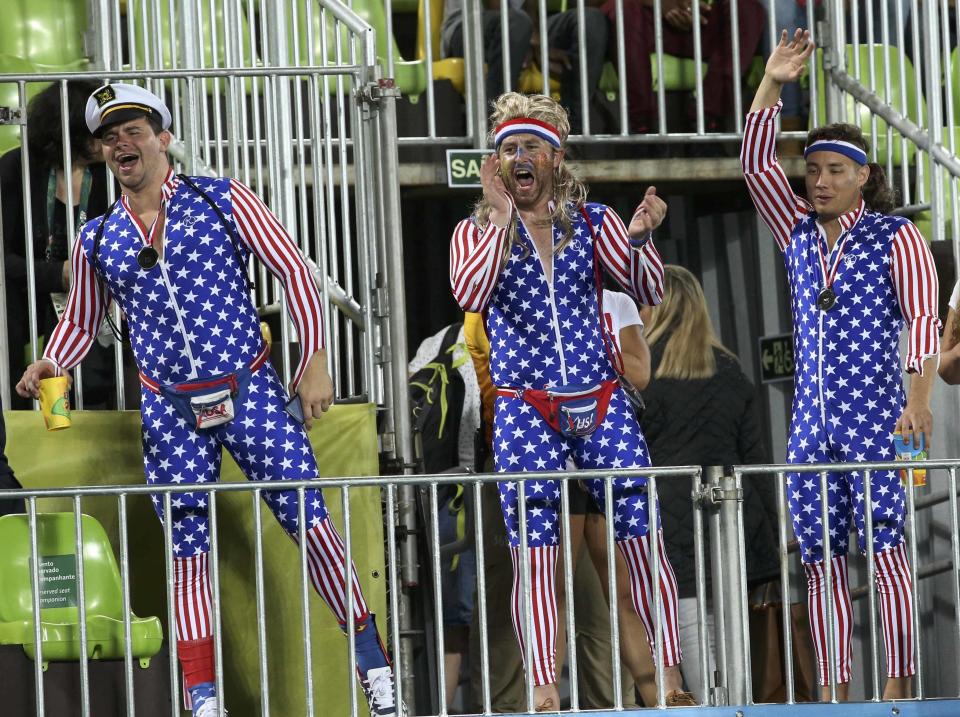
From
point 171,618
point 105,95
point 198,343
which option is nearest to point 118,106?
point 105,95

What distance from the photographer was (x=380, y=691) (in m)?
5.44

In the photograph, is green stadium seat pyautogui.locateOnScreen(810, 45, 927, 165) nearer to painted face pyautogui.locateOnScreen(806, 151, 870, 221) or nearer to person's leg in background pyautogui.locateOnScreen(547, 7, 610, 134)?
person's leg in background pyautogui.locateOnScreen(547, 7, 610, 134)

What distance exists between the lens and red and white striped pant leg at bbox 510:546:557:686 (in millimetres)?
5418

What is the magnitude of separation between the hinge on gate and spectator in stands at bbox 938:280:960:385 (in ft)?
10.2

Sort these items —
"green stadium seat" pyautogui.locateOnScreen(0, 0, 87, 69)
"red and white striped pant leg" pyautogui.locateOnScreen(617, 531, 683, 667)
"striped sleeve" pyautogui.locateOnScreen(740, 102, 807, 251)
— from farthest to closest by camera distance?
"green stadium seat" pyautogui.locateOnScreen(0, 0, 87, 69), "striped sleeve" pyautogui.locateOnScreen(740, 102, 807, 251), "red and white striped pant leg" pyautogui.locateOnScreen(617, 531, 683, 667)

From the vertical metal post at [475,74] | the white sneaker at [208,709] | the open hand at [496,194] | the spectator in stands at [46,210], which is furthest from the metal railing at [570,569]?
the vertical metal post at [475,74]

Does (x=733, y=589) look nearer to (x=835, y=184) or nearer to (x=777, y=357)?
(x=835, y=184)

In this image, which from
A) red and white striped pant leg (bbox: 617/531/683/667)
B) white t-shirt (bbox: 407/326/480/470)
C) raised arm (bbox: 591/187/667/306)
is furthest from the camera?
white t-shirt (bbox: 407/326/480/470)

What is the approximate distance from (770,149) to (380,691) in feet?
7.14

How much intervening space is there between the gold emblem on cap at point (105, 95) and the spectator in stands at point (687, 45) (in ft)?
11.3

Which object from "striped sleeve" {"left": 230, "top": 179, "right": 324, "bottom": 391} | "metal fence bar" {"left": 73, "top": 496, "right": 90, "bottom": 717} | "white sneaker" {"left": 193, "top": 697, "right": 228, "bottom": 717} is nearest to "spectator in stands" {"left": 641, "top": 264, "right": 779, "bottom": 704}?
"striped sleeve" {"left": 230, "top": 179, "right": 324, "bottom": 391}

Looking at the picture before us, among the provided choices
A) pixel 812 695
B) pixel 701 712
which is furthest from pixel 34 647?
pixel 812 695

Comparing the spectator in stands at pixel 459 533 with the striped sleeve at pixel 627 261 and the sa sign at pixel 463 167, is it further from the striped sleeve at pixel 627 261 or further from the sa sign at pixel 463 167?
the striped sleeve at pixel 627 261

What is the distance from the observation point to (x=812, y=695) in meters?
7.54
